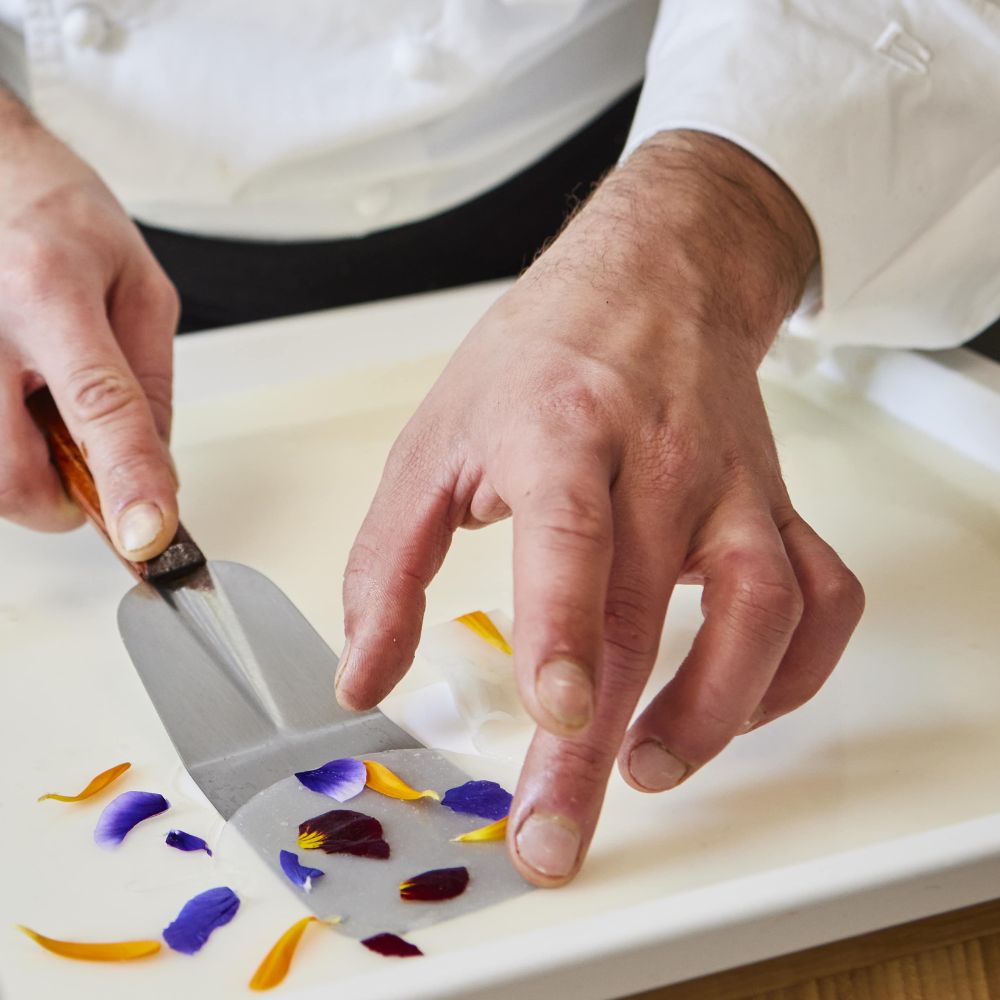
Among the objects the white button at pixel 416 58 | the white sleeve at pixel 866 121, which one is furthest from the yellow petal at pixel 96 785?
the white button at pixel 416 58

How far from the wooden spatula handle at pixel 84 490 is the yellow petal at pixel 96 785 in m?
0.15

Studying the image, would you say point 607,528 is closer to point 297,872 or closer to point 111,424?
point 297,872

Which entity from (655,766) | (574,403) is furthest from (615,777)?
(574,403)

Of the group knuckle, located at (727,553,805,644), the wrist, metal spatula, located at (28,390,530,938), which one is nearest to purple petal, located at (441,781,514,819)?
metal spatula, located at (28,390,530,938)

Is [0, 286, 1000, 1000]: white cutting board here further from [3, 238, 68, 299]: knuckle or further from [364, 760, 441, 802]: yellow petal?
[3, 238, 68, 299]: knuckle

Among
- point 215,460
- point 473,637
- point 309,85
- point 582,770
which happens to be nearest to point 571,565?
point 582,770

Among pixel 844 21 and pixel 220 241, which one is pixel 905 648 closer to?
pixel 844 21

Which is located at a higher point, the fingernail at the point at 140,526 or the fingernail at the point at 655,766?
the fingernail at the point at 655,766

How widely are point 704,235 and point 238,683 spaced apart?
31 centimetres

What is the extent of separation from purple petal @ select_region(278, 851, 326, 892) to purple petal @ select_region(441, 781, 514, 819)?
61 mm

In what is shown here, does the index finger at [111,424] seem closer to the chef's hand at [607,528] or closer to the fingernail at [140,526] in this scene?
the fingernail at [140,526]

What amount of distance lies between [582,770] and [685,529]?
10 cm

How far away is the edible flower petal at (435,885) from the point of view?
42cm

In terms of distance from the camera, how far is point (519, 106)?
38.8 inches
